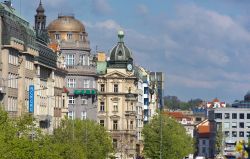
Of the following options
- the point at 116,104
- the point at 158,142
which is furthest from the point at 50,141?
the point at 116,104

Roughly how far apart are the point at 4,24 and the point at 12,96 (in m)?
8.40

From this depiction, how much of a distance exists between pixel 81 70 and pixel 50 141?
7329 cm

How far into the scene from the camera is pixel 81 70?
181375mm

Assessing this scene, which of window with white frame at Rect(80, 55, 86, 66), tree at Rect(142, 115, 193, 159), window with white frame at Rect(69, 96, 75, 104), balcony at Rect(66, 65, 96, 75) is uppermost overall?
window with white frame at Rect(80, 55, 86, 66)

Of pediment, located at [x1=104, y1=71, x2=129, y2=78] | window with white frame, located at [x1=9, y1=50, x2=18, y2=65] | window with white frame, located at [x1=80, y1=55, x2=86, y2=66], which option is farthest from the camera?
pediment, located at [x1=104, y1=71, x2=129, y2=78]

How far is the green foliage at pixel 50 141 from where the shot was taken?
283 feet

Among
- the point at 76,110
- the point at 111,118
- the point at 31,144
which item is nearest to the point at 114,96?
the point at 111,118

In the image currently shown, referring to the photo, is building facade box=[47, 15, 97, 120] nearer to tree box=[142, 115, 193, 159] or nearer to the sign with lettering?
tree box=[142, 115, 193, 159]

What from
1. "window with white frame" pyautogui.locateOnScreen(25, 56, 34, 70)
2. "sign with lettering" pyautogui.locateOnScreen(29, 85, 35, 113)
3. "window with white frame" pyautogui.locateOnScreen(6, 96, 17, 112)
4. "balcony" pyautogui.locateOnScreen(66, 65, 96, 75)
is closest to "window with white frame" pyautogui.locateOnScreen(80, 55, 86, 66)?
"balcony" pyautogui.locateOnScreen(66, 65, 96, 75)

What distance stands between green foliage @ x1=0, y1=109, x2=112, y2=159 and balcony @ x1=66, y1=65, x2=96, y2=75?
3370 cm

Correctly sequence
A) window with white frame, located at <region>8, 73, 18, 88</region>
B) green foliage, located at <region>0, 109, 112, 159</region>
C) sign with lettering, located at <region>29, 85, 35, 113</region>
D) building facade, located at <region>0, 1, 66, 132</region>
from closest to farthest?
green foliage, located at <region>0, 109, 112, 159</region> < building facade, located at <region>0, 1, 66, 132</region> < window with white frame, located at <region>8, 73, 18, 88</region> < sign with lettering, located at <region>29, 85, 35, 113</region>

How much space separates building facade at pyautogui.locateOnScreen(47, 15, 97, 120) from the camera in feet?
588

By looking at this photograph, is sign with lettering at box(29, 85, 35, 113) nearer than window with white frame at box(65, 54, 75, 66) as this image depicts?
Yes

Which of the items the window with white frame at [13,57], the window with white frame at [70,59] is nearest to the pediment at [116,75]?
the window with white frame at [70,59]
